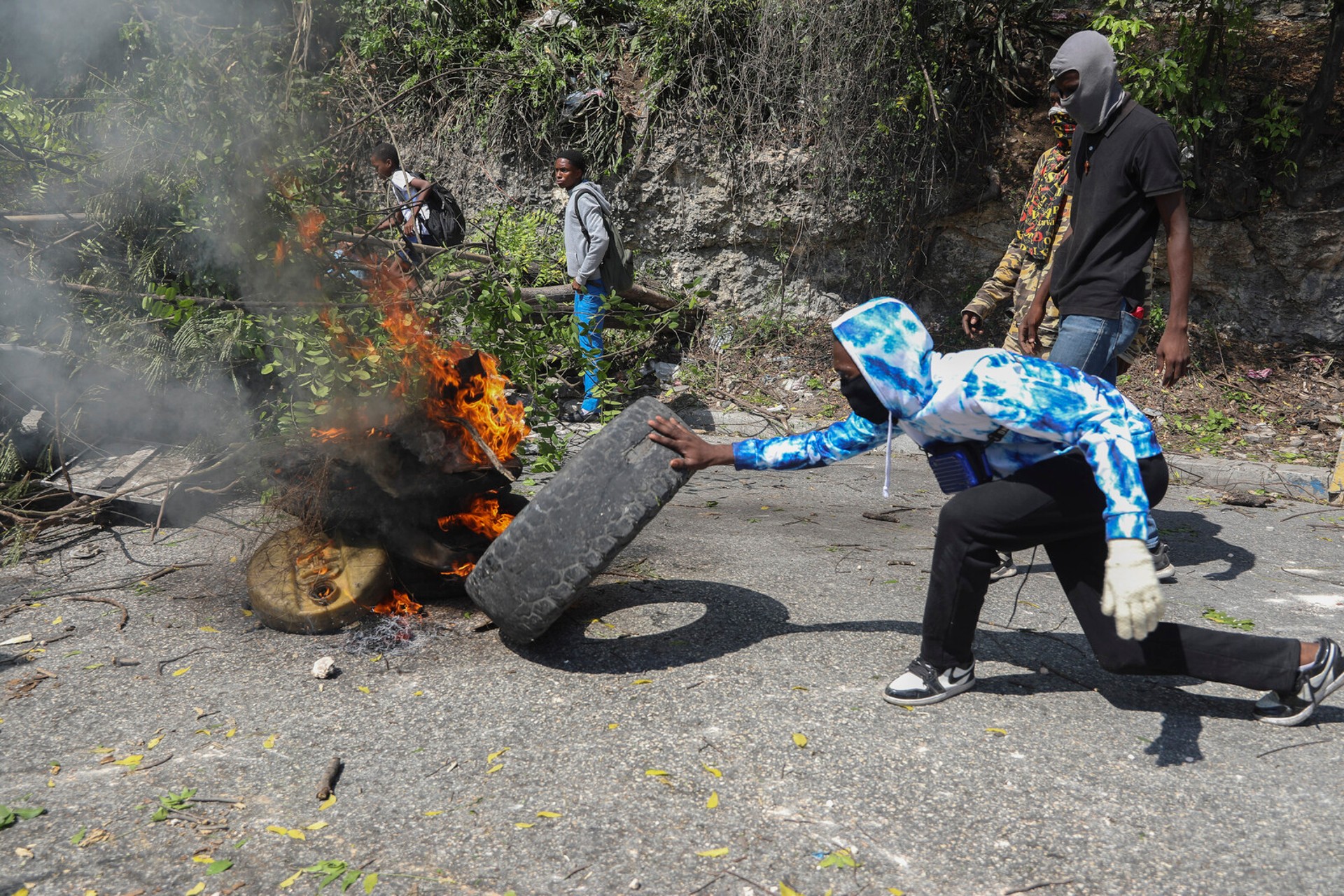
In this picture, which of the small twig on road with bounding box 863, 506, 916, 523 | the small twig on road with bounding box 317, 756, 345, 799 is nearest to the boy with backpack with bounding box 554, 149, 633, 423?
the small twig on road with bounding box 863, 506, 916, 523

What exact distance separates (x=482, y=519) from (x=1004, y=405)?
7.61ft

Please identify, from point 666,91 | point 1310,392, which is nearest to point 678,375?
point 666,91

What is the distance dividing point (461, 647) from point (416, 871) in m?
1.30

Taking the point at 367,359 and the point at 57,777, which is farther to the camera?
the point at 367,359

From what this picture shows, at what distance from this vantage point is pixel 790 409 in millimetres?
8281

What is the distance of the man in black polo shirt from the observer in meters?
3.64

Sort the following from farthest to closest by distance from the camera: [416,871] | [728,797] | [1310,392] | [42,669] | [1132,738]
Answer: [1310,392]
[42,669]
[1132,738]
[728,797]
[416,871]

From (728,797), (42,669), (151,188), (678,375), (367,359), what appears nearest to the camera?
(728,797)

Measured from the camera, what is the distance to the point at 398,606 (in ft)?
12.4

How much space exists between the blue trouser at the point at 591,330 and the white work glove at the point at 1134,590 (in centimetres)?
271

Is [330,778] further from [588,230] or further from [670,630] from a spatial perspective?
[588,230]

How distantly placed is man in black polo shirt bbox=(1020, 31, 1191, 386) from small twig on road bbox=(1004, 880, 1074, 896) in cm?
232

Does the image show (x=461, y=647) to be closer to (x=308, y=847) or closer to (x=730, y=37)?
(x=308, y=847)

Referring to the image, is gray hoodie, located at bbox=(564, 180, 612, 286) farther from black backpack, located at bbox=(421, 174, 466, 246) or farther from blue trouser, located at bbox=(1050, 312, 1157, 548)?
blue trouser, located at bbox=(1050, 312, 1157, 548)
